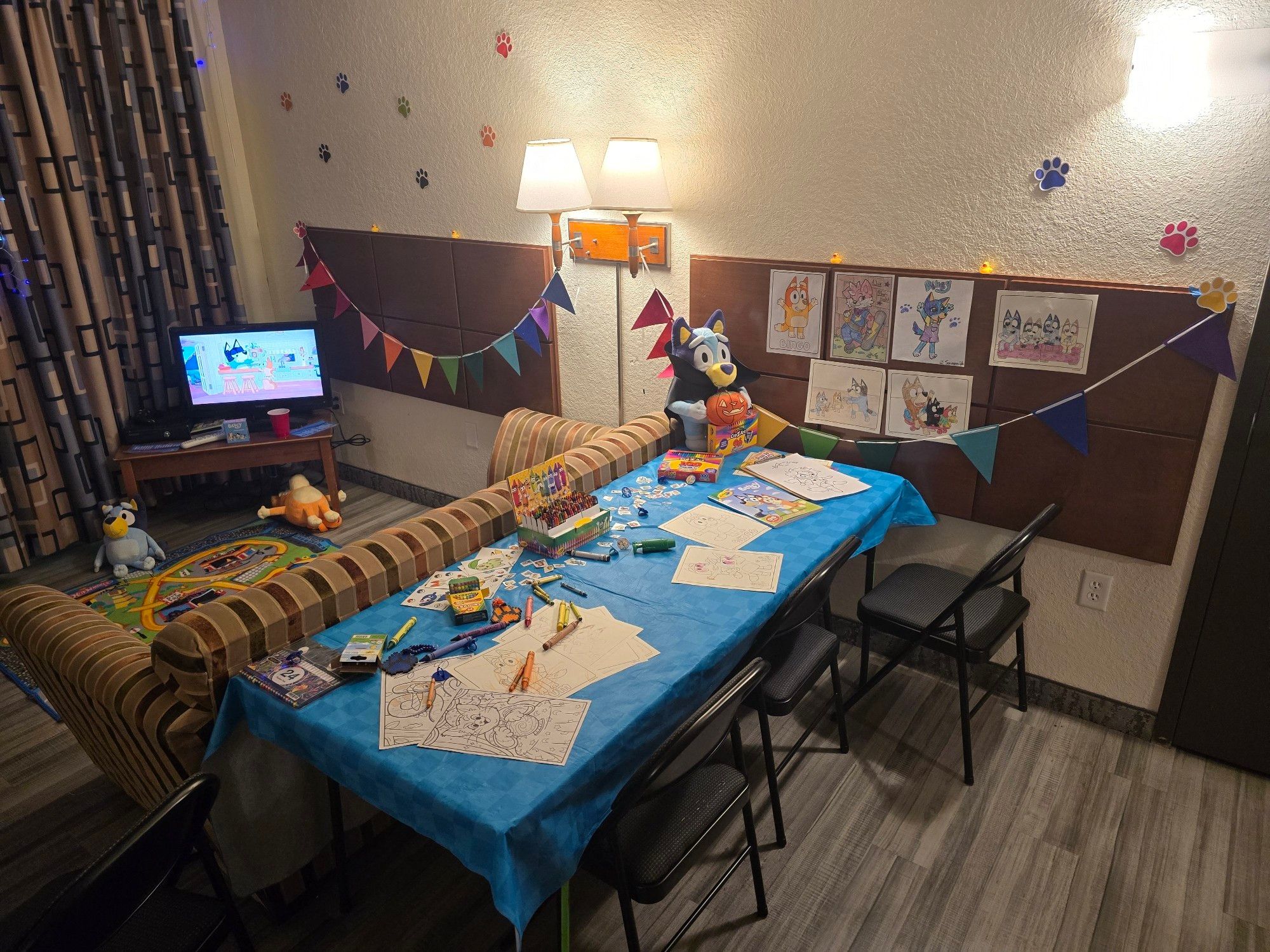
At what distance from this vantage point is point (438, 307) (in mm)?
3895

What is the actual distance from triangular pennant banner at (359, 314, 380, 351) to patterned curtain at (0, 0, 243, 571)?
0.90m

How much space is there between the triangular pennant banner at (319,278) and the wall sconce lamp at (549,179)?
174 cm

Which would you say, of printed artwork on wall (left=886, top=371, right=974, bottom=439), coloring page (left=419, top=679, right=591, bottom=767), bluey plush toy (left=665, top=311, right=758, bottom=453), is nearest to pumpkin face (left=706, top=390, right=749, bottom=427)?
bluey plush toy (left=665, top=311, right=758, bottom=453)

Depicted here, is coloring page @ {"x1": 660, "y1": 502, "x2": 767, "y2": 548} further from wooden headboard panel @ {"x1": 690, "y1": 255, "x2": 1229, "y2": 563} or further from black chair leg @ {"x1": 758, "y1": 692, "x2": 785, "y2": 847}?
wooden headboard panel @ {"x1": 690, "y1": 255, "x2": 1229, "y2": 563}

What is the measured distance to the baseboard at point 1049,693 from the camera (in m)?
2.63

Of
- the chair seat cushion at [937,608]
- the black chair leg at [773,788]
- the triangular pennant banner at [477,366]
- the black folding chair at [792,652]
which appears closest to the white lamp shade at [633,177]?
the triangular pennant banner at [477,366]

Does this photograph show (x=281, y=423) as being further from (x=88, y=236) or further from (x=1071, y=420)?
(x=1071, y=420)

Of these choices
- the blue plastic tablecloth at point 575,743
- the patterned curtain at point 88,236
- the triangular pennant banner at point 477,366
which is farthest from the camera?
the triangular pennant banner at point 477,366

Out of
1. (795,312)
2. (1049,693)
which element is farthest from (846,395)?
(1049,693)

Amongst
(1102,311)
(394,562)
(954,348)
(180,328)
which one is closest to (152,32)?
(180,328)

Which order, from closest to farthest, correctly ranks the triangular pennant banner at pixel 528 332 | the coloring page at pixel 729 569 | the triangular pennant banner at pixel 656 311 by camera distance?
the coloring page at pixel 729 569, the triangular pennant banner at pixel 656 311, the triangular pennant banner at pixel 528 332

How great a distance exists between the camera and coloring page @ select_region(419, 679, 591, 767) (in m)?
1.57

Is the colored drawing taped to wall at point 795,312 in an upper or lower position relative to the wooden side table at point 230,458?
upper

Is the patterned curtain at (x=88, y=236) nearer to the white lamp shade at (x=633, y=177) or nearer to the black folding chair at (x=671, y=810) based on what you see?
the white lamp shade at (x=633, y=177)
